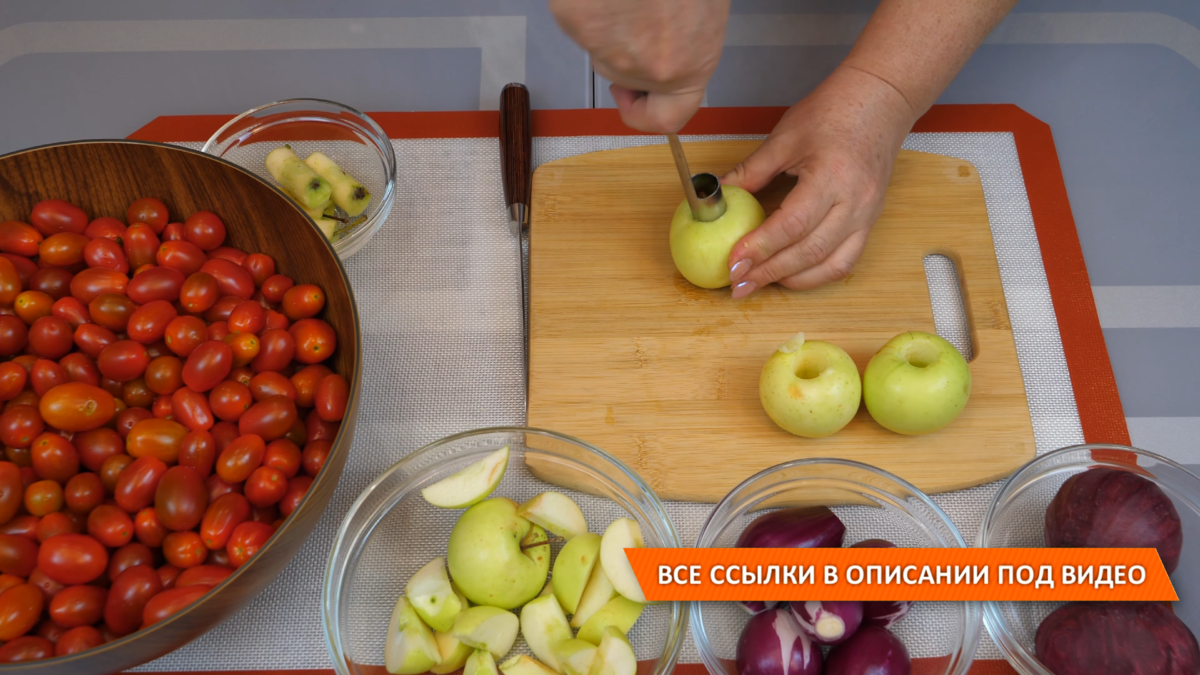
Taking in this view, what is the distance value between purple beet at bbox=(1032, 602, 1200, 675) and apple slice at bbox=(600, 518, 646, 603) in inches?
17.0

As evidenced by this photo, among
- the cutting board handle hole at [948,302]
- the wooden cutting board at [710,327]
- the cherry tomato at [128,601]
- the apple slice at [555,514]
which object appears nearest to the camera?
the cherry tomato at [128,601]

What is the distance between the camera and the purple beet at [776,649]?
78 cm

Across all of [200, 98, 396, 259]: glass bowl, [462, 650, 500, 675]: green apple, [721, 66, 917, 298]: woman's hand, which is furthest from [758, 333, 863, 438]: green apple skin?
[200, 98, 396, 259]: glass bowl

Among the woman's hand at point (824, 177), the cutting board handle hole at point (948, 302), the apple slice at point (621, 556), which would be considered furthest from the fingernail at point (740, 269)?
the apple slice at point (621, 556)

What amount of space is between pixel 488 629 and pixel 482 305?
500mm

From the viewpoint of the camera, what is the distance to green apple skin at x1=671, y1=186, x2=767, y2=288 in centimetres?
108

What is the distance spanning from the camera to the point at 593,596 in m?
0.84

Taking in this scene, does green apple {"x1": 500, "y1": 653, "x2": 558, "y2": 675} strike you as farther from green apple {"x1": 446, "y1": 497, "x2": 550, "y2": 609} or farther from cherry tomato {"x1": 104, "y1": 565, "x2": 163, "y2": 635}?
cherry tomato {"x1": 104, "y1": 565, "x2": 163, "y2": 635}

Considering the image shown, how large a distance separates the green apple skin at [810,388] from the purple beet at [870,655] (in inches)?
10.4

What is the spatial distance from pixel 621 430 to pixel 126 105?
1.09 m

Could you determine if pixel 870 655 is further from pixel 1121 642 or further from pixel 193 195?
pixel 193 195

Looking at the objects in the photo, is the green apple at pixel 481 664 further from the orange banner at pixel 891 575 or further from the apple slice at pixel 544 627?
the orange banner at pixel 891 575

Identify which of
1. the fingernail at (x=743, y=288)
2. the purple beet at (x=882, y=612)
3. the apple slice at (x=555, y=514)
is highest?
the fingernail at (x=743, y=288)

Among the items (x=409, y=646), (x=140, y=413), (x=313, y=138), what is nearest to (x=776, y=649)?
(x=409, y=646)
